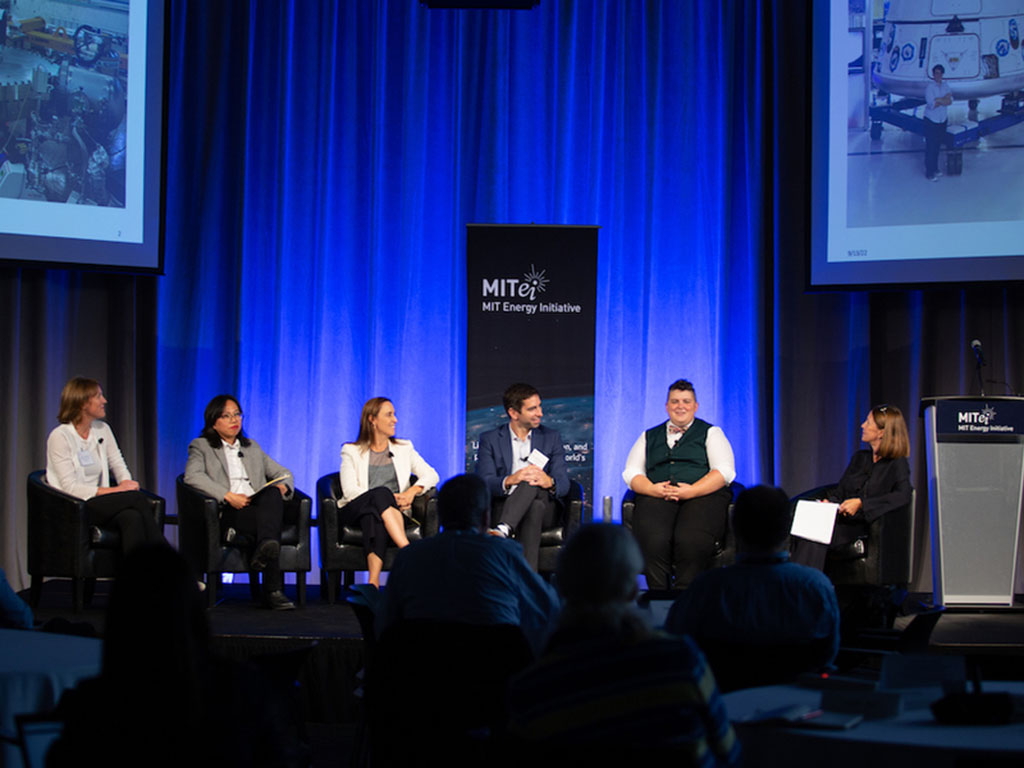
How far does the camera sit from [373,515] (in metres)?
5.49

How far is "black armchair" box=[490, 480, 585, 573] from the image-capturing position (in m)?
5.72

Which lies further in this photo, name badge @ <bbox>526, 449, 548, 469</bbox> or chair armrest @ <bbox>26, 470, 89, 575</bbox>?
name badge @ <bbox>526, 449, 548, 469</bbox>

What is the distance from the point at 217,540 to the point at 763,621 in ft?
11.9

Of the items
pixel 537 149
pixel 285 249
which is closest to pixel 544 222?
pixel 537 149

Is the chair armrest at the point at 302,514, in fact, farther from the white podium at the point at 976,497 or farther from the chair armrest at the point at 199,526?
the white podium at the point at 976,497

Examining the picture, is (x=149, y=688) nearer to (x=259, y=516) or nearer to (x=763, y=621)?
(x=763, y=621)

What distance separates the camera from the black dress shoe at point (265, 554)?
5340 mm

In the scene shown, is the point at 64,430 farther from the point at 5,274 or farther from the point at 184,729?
the point at 184,729

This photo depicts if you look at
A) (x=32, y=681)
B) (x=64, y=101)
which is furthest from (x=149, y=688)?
(x=64, y=101)

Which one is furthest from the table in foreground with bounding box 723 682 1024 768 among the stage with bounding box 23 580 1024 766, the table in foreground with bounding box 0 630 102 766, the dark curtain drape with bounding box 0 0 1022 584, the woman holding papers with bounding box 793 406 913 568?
the dark curtain drape with bounding box 0 0 1022 584

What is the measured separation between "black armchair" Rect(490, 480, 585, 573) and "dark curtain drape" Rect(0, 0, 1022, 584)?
42.6 inches

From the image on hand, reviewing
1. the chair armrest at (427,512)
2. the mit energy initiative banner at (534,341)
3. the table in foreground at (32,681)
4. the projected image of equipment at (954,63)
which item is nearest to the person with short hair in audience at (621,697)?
the table in foreground at (32,681)

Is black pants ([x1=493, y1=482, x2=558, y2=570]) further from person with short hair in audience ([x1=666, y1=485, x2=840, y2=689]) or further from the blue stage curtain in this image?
person with short hair in audience ([x1=666, y1=485, x2=840, y2=689])

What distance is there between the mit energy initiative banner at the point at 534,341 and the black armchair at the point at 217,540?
3.56 feet
